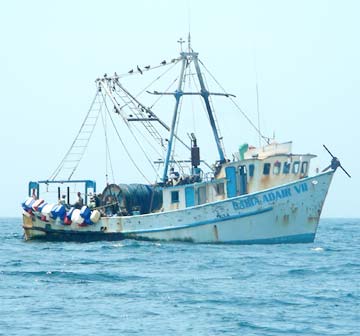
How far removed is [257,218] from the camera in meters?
44.1

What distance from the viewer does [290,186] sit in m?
43.7

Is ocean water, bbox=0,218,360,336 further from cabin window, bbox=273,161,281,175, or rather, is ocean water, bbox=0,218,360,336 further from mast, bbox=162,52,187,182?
mast, bbox=162,52,187,182

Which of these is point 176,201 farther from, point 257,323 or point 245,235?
point 257,323

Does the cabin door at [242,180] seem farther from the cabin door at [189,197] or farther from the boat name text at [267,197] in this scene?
the cabin door at [189,197]

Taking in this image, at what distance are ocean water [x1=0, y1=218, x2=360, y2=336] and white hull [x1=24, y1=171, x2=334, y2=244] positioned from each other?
1696 millimetres

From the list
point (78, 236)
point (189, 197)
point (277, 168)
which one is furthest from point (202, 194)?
point (78, 236)

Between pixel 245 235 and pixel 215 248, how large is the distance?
204 centimetres

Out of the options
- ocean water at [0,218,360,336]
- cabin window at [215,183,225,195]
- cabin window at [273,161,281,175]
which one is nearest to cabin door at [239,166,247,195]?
cabin window at [215,183,225,195]

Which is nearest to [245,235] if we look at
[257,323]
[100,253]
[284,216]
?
[284,216]

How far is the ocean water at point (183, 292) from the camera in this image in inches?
944

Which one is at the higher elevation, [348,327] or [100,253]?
[100,253]

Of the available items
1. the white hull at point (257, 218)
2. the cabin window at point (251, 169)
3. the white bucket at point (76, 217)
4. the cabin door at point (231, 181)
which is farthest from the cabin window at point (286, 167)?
the white bucket at point (76, 217)

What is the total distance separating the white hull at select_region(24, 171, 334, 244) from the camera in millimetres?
43812

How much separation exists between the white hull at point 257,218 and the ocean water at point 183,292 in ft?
5.57
